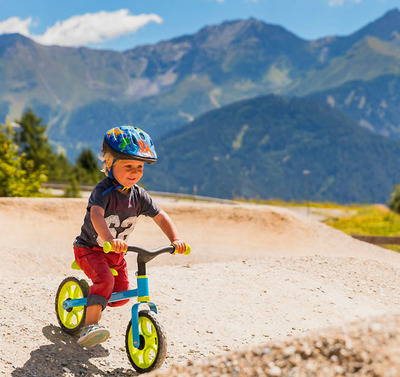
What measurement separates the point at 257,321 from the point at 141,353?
2468 millimetres

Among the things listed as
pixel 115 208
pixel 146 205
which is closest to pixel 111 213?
pixel 115 208

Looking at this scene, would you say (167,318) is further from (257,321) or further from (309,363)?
(309,363)

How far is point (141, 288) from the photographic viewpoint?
5.40 metres

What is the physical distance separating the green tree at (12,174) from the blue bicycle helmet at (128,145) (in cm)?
1738

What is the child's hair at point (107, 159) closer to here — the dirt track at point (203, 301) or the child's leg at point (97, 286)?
the child's leg at point (97, 286)

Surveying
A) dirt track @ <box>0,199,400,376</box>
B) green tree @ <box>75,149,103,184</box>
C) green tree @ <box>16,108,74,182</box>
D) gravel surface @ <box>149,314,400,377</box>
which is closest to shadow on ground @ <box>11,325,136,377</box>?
dirt track @ <box>0,199,400,376</box>

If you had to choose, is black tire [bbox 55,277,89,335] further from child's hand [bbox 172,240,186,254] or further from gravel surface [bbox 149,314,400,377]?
gravel surface [bbox 149,314,400,377]

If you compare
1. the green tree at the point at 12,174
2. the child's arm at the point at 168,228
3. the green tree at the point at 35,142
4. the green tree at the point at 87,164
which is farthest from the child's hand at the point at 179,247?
the green tree at the point at 35,142

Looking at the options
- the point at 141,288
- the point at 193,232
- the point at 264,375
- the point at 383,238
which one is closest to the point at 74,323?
the point at 141,288

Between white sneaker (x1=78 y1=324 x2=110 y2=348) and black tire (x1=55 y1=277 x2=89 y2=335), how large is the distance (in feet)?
2.43

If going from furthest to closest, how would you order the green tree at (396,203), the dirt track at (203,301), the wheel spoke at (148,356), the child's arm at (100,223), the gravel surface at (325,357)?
1. the green tree at (396,203)
2. the dirt track at (203,301)
3. the wheel spoke at (148,356)
4. the child's arm at (100,223)
5. the gravel surface at (325,357)

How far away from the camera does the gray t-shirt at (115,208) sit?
5.64 meters

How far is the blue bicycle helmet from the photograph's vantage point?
5492mm

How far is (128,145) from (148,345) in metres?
2.16
